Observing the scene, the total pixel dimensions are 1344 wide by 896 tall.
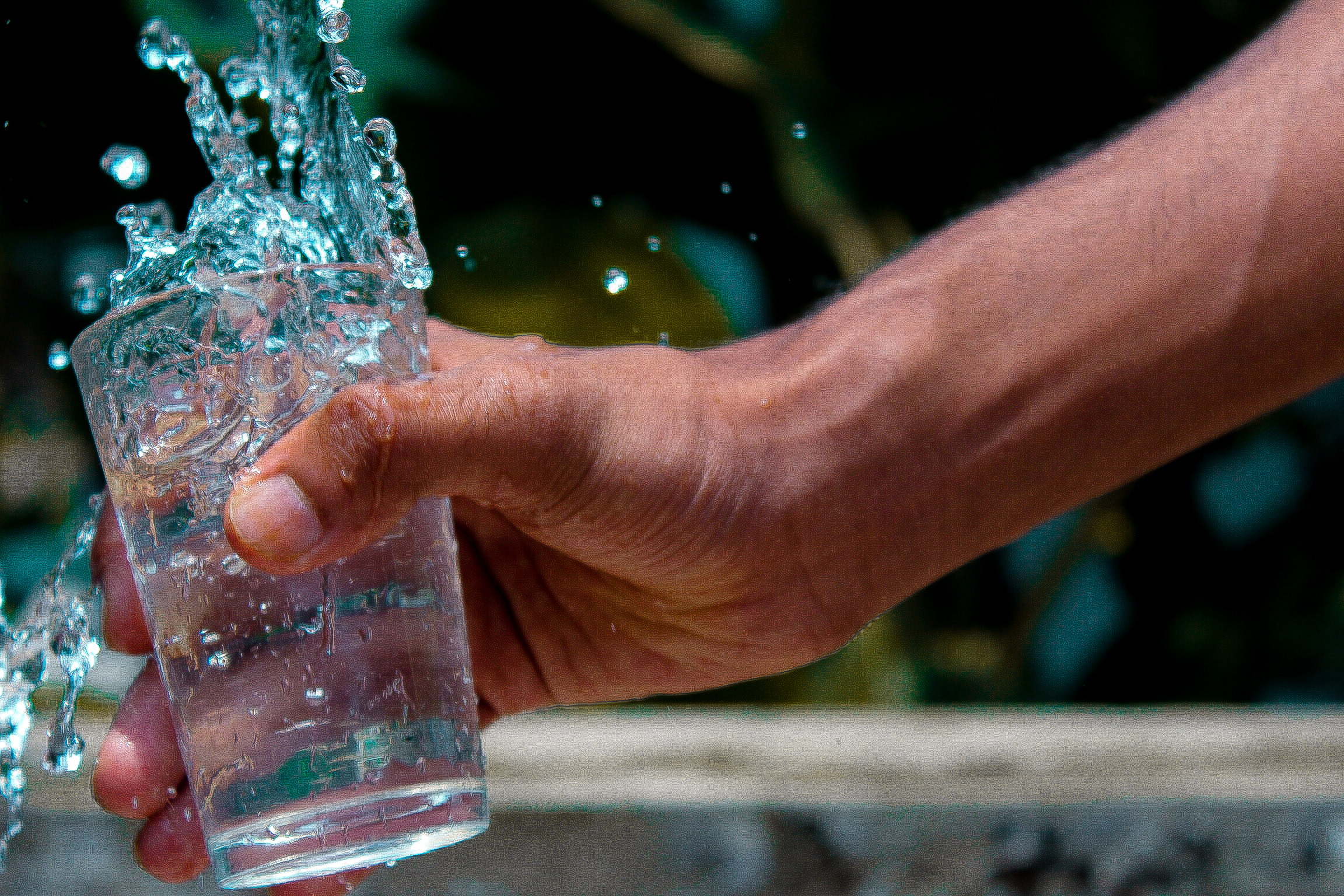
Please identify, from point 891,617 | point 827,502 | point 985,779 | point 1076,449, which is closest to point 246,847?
point 827,502

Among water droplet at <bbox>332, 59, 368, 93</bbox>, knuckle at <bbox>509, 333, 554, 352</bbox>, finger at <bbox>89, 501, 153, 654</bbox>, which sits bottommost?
finger at <bbox>89, 501, 153, 654</bbox>

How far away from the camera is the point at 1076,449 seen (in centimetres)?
109

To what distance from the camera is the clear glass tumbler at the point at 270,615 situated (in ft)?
2.50

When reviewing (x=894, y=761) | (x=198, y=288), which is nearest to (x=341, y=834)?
(x=198, y=288)

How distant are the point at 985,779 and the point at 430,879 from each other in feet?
2.87

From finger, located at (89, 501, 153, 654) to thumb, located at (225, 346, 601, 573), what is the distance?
1.28ft

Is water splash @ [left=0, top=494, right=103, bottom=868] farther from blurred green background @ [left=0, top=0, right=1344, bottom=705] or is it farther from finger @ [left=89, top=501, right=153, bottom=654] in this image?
blurred green background @ [left=0, top=0, right=1344, bottom=705]

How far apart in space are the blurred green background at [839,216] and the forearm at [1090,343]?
177cm

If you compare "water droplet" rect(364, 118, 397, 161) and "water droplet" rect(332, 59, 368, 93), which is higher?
"water droplet" rect(332, 59, 368, 93)

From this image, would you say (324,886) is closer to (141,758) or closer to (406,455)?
(141,758)

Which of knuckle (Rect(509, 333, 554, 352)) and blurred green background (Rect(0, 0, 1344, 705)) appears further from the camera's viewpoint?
blurred green background (Rect(0, 0, 1344, 705))

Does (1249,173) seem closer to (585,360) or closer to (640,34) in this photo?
(585,360)

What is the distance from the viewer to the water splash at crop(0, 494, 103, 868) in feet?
3.38

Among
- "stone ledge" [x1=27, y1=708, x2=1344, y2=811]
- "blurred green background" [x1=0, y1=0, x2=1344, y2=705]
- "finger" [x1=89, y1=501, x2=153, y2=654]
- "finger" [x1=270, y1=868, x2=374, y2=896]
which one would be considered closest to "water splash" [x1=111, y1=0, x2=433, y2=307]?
"finger" [x1=89, y1=501, x2=153, y2=654]
